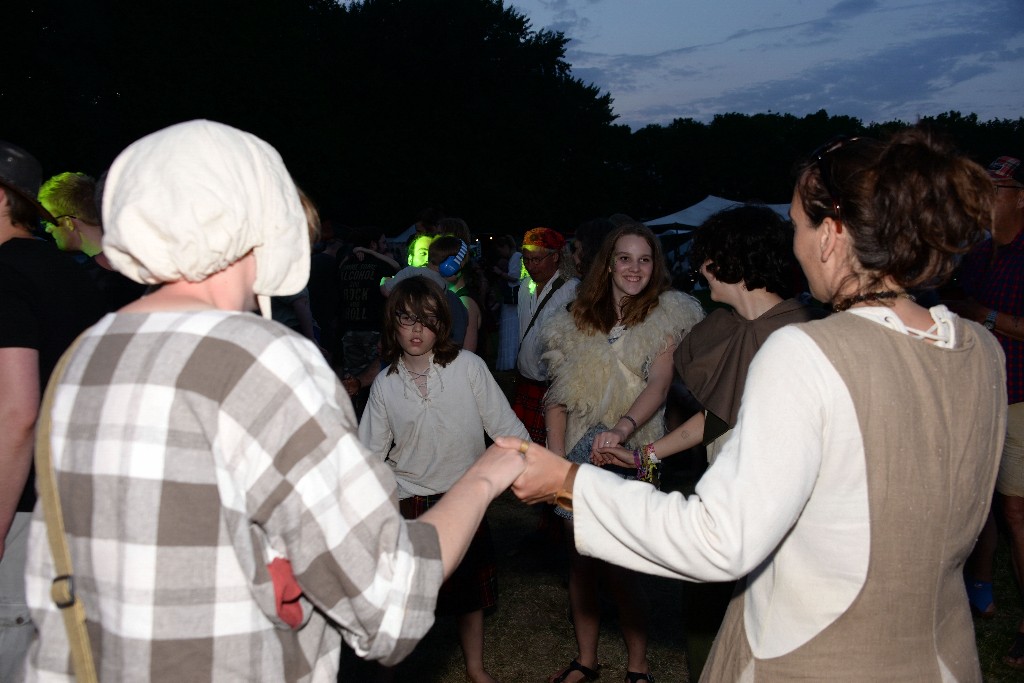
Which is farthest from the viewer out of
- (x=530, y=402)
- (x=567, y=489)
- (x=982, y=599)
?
(x=530, y=402)

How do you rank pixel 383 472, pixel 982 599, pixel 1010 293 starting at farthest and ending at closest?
pixel 982 599
pixel 1010 293
pixel 383 472

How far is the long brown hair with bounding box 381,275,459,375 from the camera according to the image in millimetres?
3961

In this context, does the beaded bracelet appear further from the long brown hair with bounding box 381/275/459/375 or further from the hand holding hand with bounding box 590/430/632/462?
the long brown hair with bounding box 381/275/459/375

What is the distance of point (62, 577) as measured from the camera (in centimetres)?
142

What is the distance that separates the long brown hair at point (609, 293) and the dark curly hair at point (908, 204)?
2.31m

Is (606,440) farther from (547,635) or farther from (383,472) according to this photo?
(383,472)

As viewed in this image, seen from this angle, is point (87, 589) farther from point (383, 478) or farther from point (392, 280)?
point (392, 280)

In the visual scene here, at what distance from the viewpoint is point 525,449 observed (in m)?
2.09

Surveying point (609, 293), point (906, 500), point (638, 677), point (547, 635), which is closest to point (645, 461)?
point (609, 293)

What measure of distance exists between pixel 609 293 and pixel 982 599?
10.2ft

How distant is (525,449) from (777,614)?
0.73 metres

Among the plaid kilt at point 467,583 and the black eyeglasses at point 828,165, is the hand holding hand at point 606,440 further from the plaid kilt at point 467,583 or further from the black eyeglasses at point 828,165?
the black eyeglasses at point 828,165

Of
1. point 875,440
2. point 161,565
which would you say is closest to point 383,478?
point 161,565

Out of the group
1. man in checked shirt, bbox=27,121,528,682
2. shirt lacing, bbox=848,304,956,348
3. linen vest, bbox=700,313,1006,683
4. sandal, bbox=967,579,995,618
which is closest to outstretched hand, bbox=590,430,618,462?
linen vest, bbox=700,313,1006,683
